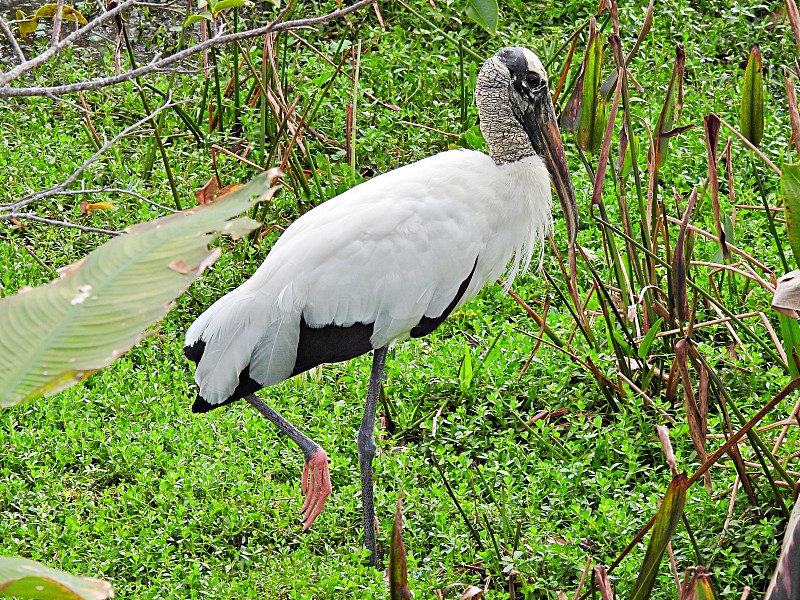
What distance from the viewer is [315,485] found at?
3.07 m

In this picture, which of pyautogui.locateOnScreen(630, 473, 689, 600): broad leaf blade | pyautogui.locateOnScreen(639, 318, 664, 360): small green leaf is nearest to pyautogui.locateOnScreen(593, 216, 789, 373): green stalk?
pyautogui.locateOnScreen(639, 318, 664, 360): small green leaf

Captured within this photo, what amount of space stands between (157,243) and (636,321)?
288 cm

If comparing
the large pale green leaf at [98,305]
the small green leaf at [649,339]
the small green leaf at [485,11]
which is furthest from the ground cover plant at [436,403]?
the large pale green leaf at [98,305]

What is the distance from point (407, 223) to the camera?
304cm

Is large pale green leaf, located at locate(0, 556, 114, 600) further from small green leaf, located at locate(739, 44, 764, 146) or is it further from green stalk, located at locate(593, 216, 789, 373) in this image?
small green leaf, located at locate(739, 44, 764, 146)

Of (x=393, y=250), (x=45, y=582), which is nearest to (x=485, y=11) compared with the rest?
(x=393, y=250)

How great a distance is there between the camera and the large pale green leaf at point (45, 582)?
2.59 feet

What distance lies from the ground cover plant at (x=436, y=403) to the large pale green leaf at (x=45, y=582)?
1.51 m

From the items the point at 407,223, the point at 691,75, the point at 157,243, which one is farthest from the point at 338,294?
the point at 691,75

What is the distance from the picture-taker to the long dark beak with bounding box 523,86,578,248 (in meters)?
3.23

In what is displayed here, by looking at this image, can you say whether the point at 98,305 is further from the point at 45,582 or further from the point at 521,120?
the point at 521,120

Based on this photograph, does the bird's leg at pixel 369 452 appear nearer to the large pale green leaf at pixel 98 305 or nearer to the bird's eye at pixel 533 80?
the bird's eye at pixel 533 80

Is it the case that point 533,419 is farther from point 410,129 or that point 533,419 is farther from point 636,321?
point 410,129

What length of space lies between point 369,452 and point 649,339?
0.96 meters
